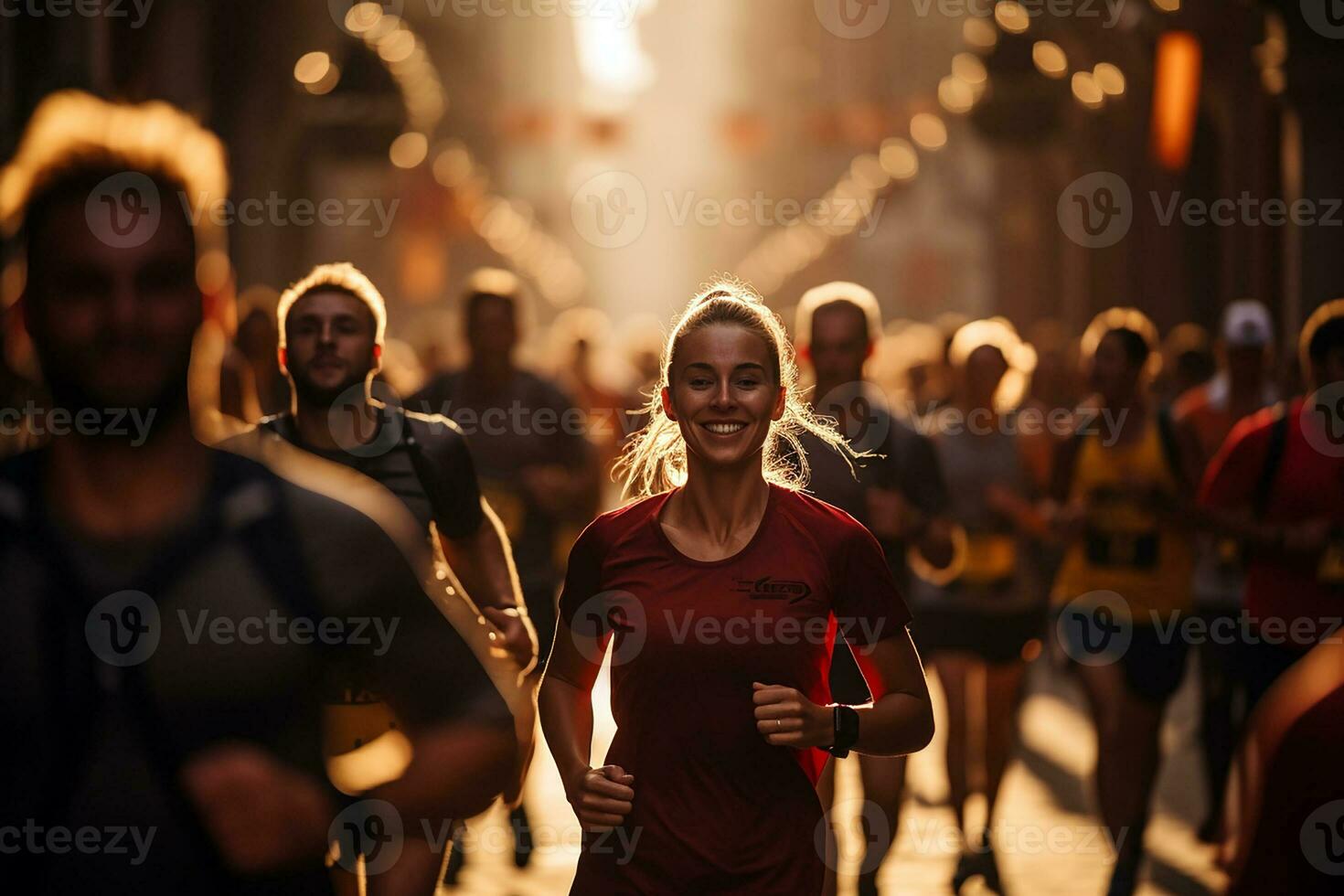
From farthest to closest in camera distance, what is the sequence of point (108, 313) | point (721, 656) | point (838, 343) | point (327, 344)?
point (838, 343) → point (327, 344) → point (721, 656) → point (108, 313)

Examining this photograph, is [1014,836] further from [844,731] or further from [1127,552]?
[844,731]

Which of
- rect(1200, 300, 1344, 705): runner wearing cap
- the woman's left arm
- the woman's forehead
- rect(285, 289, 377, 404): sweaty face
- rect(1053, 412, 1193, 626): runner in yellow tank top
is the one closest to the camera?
the woman's left arm

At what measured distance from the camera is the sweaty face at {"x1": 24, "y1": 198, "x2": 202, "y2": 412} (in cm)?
241

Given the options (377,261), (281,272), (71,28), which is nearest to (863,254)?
(377,261)

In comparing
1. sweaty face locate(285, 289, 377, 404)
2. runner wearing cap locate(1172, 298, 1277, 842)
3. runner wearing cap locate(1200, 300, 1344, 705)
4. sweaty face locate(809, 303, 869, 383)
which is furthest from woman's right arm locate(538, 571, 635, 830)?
runner wearing cap locate(1172, 298, 1277, 842)

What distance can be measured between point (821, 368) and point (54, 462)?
4.89 metres

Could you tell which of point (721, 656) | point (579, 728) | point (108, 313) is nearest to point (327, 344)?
point (579, 728)

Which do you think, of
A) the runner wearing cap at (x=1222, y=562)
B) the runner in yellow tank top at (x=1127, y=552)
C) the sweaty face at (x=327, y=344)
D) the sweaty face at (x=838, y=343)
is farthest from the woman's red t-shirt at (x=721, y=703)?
the runner wearing cap at (x=1222, y=562)

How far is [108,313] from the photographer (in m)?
2.41

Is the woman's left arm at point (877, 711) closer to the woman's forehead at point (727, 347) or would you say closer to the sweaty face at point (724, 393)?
the sweaty face at point (724, 393)

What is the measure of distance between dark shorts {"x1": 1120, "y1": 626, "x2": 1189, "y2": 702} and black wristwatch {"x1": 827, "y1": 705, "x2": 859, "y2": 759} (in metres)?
4.47

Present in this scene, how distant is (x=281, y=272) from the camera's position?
3144 centimetres

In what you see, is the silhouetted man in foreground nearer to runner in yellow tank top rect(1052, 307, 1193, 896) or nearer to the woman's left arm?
the woman's left arm

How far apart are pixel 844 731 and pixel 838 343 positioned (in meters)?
3.25
